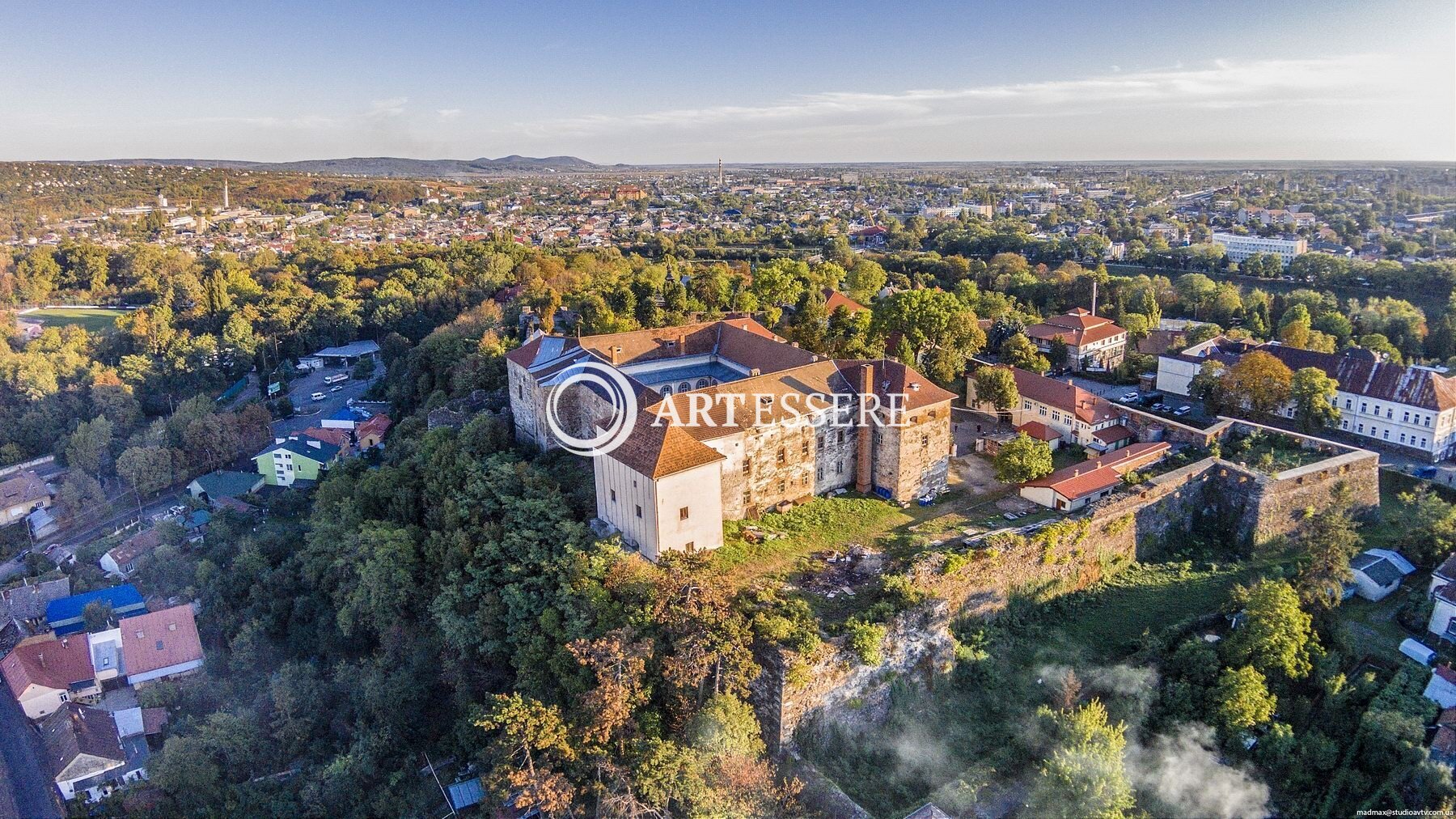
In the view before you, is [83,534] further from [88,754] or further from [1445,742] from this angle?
[1445,742]

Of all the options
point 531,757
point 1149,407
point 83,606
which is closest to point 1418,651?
point 1149,407

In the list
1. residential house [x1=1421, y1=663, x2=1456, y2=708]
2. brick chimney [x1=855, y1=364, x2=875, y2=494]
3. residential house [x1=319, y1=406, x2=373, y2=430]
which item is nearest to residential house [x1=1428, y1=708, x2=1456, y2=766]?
residential house [x1=1421, y1=663, x2=1456, y2=708]

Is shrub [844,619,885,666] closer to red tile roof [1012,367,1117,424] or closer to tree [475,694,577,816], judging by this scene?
tree [475,694,577,816]

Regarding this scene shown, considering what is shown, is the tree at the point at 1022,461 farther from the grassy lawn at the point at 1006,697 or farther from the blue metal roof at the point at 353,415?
the blue metal roof at the point at 353,415

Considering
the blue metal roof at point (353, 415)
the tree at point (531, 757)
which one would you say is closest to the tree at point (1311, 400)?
the tree at point (531, 757)

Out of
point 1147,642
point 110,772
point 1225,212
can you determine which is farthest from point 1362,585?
point 1225,212
